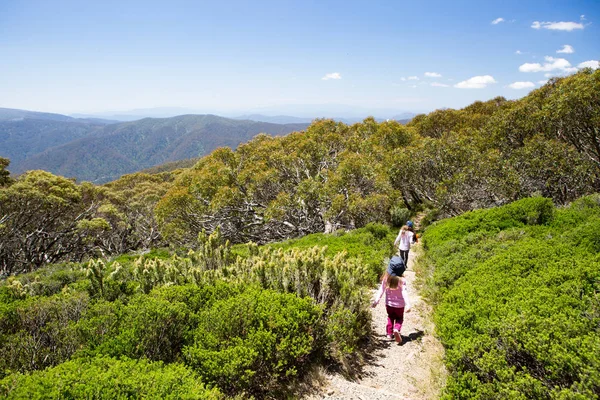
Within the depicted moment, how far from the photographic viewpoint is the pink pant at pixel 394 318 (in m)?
6.26

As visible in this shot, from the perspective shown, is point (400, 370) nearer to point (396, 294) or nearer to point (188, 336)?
point (396, 294)

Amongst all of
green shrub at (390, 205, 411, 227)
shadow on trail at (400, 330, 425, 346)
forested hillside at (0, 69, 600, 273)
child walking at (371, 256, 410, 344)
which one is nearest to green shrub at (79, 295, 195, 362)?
child walking at (371, 256, 410, 344)

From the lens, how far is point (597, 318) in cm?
405

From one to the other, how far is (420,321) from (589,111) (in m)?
17.2

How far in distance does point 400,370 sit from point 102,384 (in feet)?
15.0

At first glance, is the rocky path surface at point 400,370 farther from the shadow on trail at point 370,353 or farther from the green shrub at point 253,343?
the green shrub at point 253,343

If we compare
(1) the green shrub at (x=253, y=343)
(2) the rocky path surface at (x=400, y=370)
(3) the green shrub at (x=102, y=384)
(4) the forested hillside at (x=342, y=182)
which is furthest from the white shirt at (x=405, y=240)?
(3) the green shrub at (x=102, y=384)

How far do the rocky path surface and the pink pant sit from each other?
28 centimetres

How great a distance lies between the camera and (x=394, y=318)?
21.1ft

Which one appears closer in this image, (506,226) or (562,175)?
(506,226)

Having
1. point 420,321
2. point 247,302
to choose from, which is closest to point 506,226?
point 420,321

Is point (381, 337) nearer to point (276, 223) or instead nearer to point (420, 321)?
point (420, 321)

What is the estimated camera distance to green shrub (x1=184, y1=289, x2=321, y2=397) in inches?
163

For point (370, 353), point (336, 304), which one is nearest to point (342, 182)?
point (336, 304)
